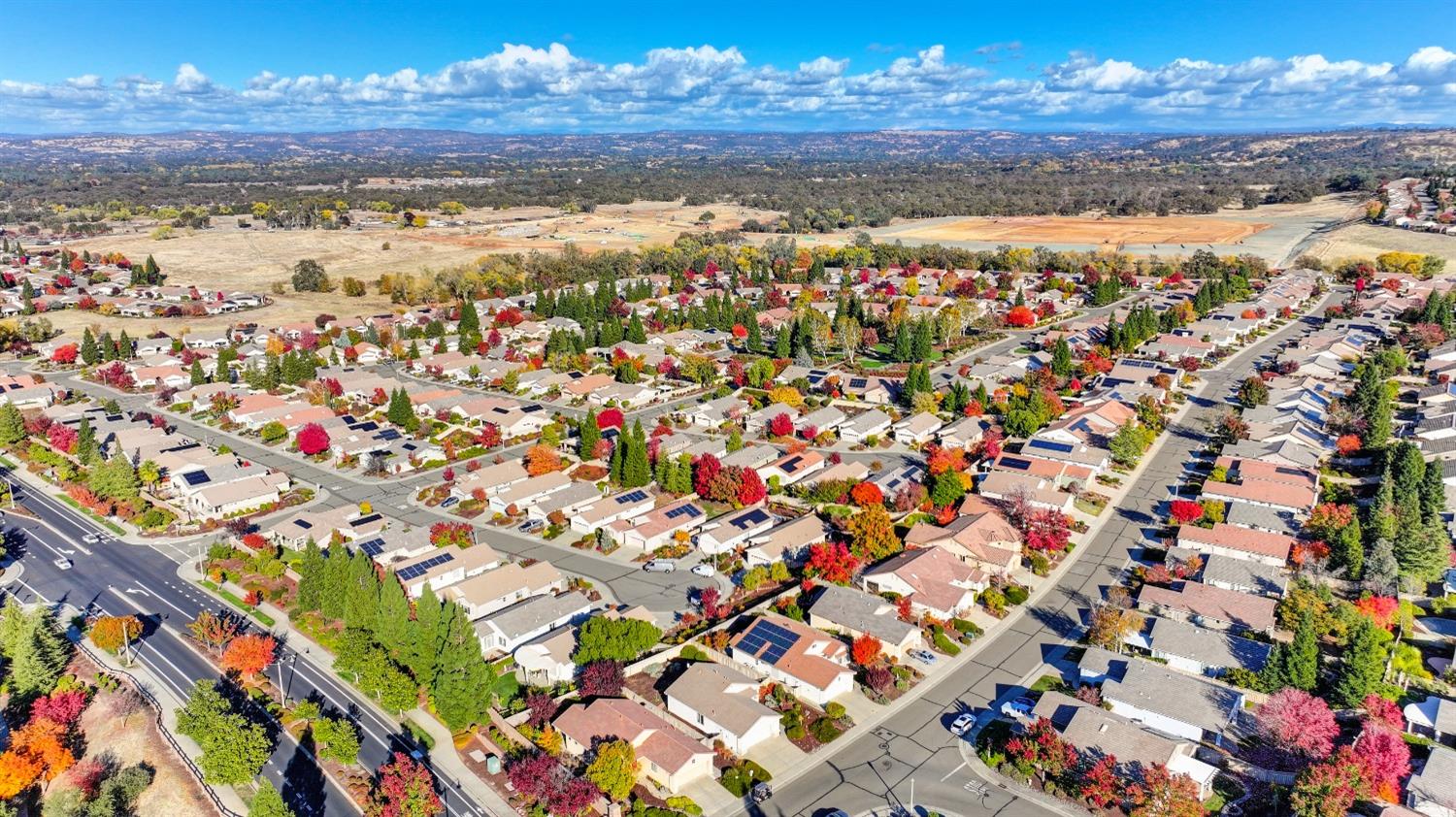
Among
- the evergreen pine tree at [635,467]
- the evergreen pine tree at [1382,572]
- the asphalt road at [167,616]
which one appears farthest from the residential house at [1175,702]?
the evergreen pine tree at [635,467]

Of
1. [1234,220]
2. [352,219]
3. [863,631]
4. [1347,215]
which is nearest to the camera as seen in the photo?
[863,631]

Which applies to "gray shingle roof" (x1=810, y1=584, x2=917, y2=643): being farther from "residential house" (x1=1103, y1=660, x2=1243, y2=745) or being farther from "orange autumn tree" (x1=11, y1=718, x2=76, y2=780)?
"orange autumn tree" (x1=11, y1=718, x2=76, y2=780)

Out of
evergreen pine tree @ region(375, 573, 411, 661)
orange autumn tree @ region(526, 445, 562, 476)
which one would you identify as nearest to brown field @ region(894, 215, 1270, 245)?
orange autumn tree @ region(526, 445, 562, 476)

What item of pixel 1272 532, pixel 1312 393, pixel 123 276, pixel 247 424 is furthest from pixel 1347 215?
pixel 123 276

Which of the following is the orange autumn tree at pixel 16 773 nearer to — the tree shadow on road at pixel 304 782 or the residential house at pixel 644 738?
the tree shadow on road at pixel 304 782

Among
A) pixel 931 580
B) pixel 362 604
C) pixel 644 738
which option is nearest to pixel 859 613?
pixel 931 580

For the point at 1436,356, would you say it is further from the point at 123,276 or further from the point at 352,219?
the point at 352,219
